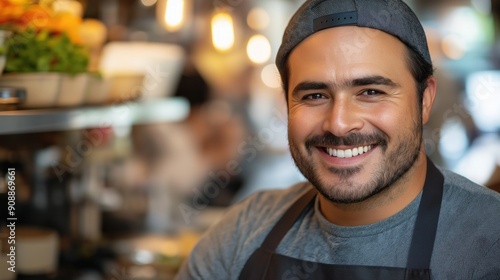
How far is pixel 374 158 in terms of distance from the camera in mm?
1516

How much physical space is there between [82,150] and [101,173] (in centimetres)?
47

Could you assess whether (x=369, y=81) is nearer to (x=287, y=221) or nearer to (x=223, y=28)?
(x=287, y=221)

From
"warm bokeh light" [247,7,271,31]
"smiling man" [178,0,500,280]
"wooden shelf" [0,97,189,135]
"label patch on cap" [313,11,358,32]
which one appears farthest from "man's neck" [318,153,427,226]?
"warm bokeh light" [247,7,271,31]

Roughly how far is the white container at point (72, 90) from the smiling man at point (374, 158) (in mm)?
584

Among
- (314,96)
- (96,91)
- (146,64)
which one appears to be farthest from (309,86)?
(146,64)

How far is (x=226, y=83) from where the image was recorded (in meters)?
4.64

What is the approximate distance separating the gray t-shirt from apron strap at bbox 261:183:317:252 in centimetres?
1

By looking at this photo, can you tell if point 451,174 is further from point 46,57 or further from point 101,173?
point 101,173

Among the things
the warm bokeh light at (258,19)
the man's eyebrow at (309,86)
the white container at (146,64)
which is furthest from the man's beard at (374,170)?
the warm bokeh light at (258,19)

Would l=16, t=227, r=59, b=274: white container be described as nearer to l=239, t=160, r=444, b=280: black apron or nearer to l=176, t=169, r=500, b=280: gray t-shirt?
l=176, t=169, r=500, b=280: gray t-shirt

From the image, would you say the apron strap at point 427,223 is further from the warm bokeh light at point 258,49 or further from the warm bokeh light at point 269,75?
the warm bokeh light at point 269,75

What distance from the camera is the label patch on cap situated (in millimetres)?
1533

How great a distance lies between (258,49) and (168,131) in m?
0.82

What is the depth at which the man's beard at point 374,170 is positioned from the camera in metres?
1.50
